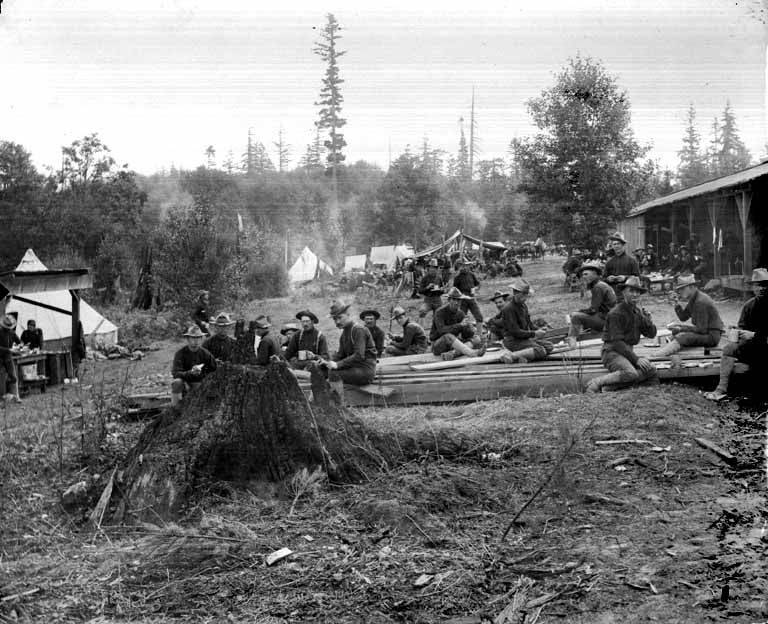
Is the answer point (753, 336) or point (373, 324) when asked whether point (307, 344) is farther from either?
point (753, 336)

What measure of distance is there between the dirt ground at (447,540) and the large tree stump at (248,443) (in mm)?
184

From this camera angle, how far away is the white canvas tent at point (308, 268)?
38438mm

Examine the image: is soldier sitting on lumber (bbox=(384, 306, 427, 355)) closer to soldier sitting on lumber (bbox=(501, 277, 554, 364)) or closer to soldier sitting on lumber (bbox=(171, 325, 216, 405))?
soldier sitting on lumber (bbox=(501, 277, 554, 364))

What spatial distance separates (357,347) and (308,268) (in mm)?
31170

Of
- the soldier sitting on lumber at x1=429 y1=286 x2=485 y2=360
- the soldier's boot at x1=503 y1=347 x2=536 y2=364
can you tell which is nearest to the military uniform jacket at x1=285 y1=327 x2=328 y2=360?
the soldier sitting on lumber at x1=429 y1=286 x2=485 y2=360

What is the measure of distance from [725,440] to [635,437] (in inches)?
30.7

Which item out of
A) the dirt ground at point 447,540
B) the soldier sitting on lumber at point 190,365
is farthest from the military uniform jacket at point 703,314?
the soldier sitting on lumber at point 190,365

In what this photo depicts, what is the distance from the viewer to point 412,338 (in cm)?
1150

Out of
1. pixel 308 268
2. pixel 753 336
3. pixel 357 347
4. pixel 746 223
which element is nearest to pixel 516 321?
pixel 357 347

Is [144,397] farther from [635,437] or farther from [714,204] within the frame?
[714,204]

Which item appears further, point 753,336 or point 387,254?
point 387,254

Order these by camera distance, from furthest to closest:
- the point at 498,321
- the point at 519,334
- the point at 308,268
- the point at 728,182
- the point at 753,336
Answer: the point at 308,268
the point at 728,182
the point at 498,321
the point at 519,334
the point at 753,336

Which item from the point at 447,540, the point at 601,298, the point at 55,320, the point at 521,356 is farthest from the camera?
the point at 55,320

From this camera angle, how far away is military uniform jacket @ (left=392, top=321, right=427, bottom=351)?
11469 millimetres
